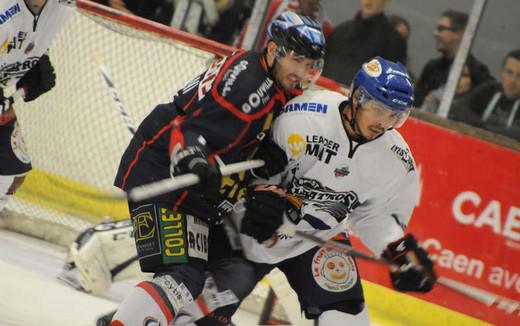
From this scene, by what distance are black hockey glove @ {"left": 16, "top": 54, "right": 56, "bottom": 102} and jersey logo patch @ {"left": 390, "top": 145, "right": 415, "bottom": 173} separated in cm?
155

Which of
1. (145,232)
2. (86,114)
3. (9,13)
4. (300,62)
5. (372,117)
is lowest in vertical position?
(86,114)

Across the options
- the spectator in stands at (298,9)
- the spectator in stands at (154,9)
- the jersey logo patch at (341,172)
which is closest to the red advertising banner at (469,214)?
the spectator in stands at (298,9)

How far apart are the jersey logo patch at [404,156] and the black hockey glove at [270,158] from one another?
356 millimetres

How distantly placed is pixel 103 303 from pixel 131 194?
1.92 metres

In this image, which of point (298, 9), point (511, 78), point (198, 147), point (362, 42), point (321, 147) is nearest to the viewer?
point (198, 147)

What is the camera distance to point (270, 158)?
9.34 feet

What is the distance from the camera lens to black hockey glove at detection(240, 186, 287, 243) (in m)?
A: 2.74

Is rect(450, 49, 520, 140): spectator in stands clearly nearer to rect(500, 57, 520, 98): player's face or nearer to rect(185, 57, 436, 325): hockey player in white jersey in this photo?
rect(500, 57, 520, 98): player's face

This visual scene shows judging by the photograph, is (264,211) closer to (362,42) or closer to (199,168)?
(199,168)

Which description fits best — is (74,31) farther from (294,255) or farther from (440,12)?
(294,255)

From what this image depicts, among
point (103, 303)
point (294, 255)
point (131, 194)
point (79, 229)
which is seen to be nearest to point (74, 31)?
point (79, 229)

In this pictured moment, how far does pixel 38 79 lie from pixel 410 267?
1754 millimetres

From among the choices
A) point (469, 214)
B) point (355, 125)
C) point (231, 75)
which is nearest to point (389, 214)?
point (355, 125)

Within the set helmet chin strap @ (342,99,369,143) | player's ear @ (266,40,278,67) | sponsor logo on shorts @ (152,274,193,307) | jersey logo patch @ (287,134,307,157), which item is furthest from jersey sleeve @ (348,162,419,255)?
sponsor logo on shorts @ (152,274,193,307)
